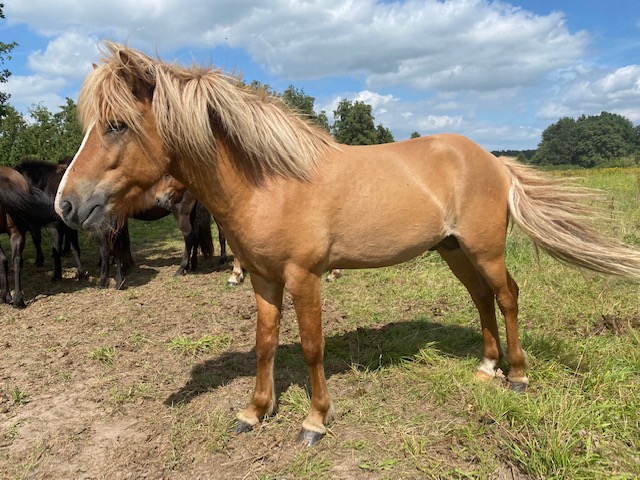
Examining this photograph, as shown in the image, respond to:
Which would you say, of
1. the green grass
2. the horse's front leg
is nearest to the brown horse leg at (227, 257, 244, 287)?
the green grass

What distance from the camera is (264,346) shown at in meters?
2.77

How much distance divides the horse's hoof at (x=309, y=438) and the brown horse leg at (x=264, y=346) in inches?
13.6

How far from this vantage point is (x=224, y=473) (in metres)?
2.38

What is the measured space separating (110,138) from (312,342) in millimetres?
1605

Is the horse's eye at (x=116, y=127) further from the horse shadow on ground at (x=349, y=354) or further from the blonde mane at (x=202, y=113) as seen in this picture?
the horse shadow on ground at (x=349, y=354)

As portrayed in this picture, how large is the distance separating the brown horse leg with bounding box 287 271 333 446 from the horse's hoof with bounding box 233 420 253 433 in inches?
14.4

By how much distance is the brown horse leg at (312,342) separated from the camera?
2.46 meters

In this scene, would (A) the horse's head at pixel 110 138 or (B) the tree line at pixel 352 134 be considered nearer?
(A) the horse's head at pixel 110 138

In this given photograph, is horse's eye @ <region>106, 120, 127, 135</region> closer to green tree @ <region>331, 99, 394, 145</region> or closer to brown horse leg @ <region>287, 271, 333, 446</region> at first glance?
brown horse leg @ <region>287, 271, 333, 446</region>

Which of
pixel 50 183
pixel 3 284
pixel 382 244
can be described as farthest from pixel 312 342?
pixel 50 183

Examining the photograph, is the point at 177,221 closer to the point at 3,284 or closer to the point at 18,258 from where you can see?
the point at 18,258

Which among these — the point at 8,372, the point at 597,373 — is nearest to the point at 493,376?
the point at 597,373

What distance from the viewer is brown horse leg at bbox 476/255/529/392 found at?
2.97 meters

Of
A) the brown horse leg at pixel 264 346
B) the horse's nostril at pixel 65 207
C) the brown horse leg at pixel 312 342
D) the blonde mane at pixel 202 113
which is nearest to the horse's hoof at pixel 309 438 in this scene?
the brown horse leg at pixel 312 342
